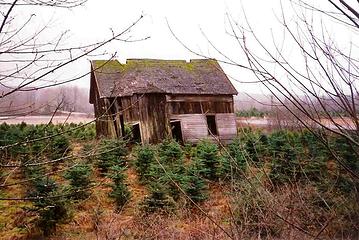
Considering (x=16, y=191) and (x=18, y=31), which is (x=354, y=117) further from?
(x=16, y=191)

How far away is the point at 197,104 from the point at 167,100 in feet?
5.93

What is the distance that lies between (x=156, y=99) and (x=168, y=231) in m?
11.7

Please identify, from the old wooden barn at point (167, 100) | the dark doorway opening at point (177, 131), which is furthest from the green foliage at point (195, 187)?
the dark doorway opening at point (177, 131)

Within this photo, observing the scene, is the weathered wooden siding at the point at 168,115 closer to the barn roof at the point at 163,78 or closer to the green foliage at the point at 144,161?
the barn roof at the point at 163,78

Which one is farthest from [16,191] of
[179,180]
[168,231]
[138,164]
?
[168,231]

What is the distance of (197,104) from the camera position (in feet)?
66.9

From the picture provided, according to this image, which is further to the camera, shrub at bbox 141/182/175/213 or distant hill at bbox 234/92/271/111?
shrub at bbox 141/182/175/213

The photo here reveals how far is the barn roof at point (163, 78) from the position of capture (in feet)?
64.1

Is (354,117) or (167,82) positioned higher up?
(167,82)

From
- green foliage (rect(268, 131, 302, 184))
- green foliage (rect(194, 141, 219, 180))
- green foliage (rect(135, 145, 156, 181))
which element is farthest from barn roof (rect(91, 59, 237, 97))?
green foliage (rect(268, 131, 302, 184))

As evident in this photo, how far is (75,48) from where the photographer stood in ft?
7.97

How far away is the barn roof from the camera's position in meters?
19.5

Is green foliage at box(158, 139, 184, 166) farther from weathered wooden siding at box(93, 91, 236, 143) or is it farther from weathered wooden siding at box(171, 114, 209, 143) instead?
weathered wooden siding at box(171, 114, 209, 143)

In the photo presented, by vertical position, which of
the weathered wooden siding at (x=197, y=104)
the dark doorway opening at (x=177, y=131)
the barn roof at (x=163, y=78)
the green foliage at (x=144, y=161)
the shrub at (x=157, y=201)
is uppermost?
the barn roof at (x=163, y=78)
